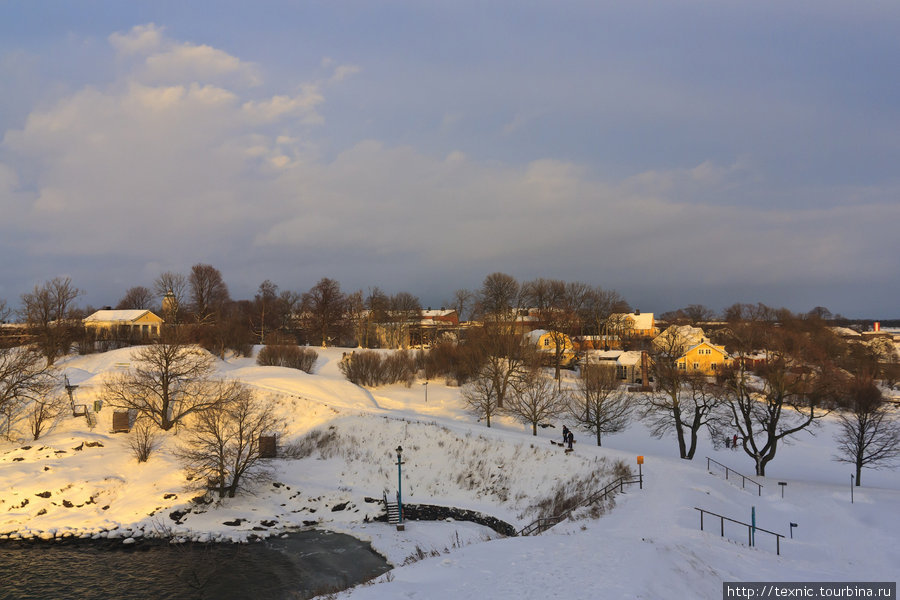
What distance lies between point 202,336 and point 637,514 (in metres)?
60.1

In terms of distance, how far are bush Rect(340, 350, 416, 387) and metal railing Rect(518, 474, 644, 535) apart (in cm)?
3401

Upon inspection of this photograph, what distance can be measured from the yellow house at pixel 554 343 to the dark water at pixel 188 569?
46.2m

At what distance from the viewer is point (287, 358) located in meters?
60.1

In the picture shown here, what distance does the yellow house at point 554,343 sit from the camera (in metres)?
70.6

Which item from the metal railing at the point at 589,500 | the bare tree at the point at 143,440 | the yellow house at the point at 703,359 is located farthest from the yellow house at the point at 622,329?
the bare tree at the point at 143,440

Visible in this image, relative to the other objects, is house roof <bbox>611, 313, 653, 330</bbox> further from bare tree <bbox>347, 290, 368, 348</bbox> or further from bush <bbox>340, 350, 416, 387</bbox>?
bush <bbox>340, 350, 416, 387</bbox>

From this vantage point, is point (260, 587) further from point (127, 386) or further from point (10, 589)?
point (127, 386)

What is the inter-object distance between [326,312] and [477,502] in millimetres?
52936

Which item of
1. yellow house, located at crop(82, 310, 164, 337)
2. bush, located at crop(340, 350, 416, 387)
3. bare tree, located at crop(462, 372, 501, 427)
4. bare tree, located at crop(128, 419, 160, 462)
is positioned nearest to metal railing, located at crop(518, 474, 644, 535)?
bare tree, located at crop(462, 372, 501, 427)

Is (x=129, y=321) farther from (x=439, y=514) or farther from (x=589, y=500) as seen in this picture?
(x=589, y=500)

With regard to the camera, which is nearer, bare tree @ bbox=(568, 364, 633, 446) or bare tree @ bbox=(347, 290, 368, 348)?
bare tree @ bbox=(568, 364, 633, 446)

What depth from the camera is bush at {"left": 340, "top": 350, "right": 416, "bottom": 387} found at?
186 ft

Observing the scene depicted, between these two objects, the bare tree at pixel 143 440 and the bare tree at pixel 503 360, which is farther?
the bare tree at pixel 503 360

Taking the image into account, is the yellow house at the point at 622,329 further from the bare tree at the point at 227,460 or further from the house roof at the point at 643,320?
the bare tree at the point at 227,460
